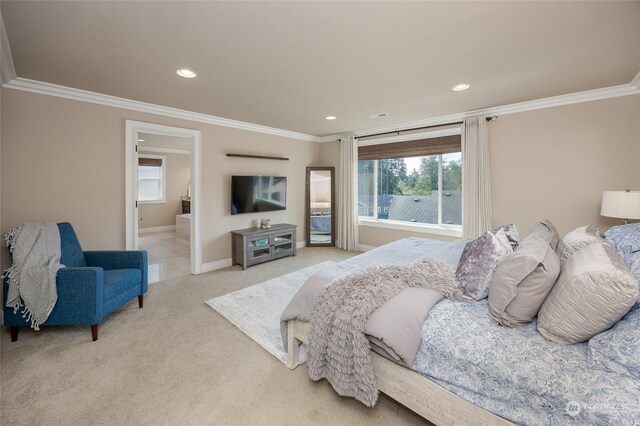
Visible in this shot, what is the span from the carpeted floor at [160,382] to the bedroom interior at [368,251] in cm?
2

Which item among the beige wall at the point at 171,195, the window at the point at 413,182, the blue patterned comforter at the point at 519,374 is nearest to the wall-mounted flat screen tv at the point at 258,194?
the window at the point at 413,182

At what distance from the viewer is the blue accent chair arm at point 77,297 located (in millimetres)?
2283

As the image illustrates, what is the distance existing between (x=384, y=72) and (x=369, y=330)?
2.30 metres

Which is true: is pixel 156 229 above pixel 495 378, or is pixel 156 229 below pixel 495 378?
above

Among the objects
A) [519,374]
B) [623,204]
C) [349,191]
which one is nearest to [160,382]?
[519,374]

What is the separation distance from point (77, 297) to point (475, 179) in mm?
4763

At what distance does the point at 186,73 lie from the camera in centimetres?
260

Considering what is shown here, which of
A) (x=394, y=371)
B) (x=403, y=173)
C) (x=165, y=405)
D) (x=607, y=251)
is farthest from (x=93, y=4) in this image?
(x=403, y=173)

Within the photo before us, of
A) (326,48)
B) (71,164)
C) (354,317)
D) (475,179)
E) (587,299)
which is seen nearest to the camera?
(587,299)

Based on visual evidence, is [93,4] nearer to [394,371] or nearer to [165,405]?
[165,405]

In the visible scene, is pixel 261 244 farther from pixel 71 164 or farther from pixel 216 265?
pixel 71 164

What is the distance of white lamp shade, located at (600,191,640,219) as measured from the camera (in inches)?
101

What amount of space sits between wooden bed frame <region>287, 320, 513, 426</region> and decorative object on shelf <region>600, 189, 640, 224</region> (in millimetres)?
2688

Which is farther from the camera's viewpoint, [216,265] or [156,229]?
[156,229]
